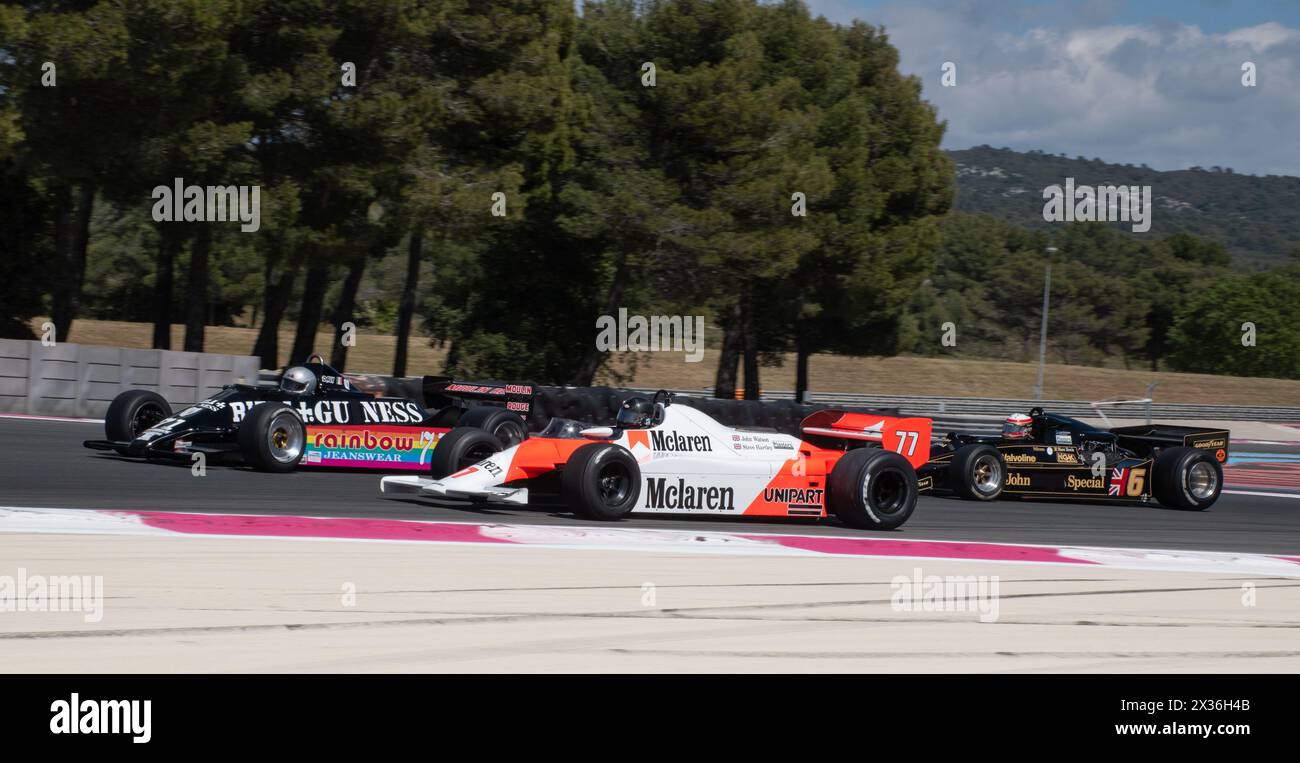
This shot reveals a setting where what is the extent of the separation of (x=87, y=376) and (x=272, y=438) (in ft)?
27.0

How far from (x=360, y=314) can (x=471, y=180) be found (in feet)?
130

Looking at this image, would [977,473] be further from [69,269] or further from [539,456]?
[69,269]

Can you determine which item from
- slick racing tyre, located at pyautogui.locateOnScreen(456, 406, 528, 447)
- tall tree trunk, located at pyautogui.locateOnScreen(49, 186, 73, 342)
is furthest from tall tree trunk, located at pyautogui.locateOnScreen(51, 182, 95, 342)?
slick racing tyre, located at pyautogui.locateOnScreen(456, 406, 528, 447)

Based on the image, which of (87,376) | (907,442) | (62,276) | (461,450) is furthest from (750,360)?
(461,450)

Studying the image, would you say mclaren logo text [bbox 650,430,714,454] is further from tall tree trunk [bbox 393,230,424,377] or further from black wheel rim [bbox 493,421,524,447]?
tall tree trunk [bbox 393,230,424,377]

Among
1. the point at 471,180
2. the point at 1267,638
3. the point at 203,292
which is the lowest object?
the point at 1267,638

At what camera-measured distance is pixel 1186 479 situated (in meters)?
15.4

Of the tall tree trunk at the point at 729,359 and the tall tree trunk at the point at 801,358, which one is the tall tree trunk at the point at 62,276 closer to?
the tall tree trunk at the point at 729,359

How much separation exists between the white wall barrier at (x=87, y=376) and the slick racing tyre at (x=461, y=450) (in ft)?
25.8

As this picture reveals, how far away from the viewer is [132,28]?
69.2 ft

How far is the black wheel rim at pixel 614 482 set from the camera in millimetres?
10812

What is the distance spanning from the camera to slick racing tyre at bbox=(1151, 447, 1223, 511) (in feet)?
50.6
